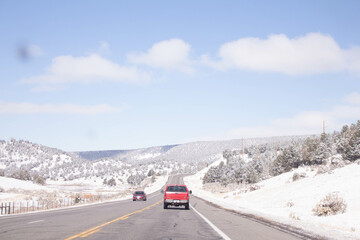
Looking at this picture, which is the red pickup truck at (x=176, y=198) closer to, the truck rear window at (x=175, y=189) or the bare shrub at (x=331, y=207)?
the truck rear window at (x=175, y=189)

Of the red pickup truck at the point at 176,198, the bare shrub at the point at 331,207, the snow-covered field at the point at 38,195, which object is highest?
the bare shrub at the point at 331,207

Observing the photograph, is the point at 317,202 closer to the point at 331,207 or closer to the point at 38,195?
the point at 331,207

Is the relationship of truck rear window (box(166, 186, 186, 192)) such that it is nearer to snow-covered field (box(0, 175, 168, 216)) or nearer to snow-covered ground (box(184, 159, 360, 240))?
snow-covered ground (box(184, 159, 360, 240))

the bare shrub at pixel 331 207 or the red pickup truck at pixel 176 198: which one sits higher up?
the bare shrub at pixel 331 207

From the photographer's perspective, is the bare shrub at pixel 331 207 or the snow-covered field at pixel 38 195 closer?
the bare shrub at pixel 331 207

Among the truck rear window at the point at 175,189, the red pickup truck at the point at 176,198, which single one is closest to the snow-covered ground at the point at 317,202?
the red pickup truck at the point at 176,198

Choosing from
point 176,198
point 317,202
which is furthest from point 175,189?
point 317,202

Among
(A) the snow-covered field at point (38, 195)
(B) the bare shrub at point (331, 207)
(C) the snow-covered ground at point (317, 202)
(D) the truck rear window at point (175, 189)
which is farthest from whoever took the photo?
(A) the snow-covered field at point (38, 195)

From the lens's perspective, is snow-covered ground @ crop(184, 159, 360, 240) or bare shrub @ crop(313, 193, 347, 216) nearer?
snow-covered ground @ crop(184, 159, 360, 240)

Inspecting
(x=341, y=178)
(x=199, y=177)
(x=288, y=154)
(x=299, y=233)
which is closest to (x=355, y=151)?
(x=341, y=178)

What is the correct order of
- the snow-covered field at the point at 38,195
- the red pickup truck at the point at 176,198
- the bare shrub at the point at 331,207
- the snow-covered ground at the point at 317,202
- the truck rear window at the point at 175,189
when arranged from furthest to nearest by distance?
the snow-covered field at the point at 38,195 < the truck rear window at the point at 175,189 < the red pickup truck at the point at 176,198 < the bare shrub at the point at 331,207 < the snow-covered ground at the point at 317,202

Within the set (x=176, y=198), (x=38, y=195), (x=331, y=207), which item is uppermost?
(x=331, y=207)

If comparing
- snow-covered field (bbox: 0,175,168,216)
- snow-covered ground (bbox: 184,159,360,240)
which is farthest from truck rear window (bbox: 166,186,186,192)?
snow-covered field (bbox: 0,175,168,216)

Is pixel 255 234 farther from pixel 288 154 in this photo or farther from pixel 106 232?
pixel 288 154
